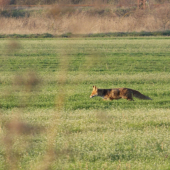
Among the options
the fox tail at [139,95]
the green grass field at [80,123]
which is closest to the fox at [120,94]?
the fox tail at [139,95]

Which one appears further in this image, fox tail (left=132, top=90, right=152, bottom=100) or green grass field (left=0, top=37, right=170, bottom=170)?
fox tail (left=132, top=90, right=152, bottom=100)

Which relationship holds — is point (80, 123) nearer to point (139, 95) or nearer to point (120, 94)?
point (120, 94)

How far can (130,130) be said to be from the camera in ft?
17.4

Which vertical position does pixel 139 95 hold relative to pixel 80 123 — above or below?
below

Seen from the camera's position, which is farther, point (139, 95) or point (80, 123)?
point (139, 95)

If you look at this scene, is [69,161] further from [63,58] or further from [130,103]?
[130,103]

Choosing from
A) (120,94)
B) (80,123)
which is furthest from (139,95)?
(80,123)

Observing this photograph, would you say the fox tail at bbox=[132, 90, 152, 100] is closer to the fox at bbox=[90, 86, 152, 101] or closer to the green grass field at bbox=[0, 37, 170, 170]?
the fox at bbox=[90, 86, 152, 101]

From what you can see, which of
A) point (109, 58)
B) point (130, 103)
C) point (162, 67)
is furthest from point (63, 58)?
point (109, 58)

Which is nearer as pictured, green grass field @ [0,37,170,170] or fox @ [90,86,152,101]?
green grass field @ [0,37,170,170]

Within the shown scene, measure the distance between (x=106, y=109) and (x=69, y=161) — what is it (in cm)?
290

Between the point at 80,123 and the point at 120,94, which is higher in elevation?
the point at 80,123

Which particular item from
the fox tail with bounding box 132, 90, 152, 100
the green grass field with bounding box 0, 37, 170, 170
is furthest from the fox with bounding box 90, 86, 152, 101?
the green grass field with bounding box 0, 37, 170, 170

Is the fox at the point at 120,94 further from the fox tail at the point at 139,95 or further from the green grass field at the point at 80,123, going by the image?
the green grass field at the point at 80,123
